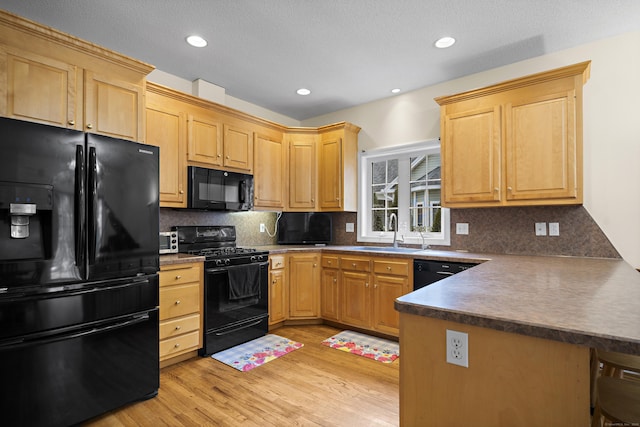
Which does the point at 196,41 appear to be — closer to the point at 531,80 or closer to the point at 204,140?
the point at 204,140

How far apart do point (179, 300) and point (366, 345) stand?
1.80 m

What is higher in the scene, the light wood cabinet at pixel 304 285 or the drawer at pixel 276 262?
the drawer at pixel 276 262

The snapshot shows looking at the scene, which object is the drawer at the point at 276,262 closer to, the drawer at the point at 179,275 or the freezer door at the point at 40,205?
the drawer at the point at 179,275

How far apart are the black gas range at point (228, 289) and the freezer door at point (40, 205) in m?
1.19

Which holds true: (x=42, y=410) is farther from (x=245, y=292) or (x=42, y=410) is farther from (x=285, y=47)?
(x=285, y=47)

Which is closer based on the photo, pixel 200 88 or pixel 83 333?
pixel 83 333

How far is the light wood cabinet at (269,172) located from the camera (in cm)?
398

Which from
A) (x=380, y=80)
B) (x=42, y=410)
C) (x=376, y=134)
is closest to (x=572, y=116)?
(x=380, y=80)

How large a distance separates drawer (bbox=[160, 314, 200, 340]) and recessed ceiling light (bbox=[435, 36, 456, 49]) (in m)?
3.15

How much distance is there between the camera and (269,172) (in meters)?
4.13

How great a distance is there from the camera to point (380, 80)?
3674 millimetres

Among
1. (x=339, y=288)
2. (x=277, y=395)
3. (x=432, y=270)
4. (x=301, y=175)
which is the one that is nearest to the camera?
(x=277, y=395)

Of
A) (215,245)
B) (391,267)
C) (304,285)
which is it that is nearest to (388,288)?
(391,267)

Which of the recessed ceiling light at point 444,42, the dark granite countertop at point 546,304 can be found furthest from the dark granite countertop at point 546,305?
the recessed ceiling light at point 444,42
